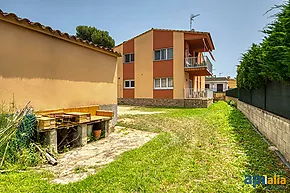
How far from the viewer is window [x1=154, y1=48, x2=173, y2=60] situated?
19516 mm

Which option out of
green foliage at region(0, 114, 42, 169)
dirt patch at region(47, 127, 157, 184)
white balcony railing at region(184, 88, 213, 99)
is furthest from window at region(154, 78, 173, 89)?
green foliage at region(0, 114, 42, 169)

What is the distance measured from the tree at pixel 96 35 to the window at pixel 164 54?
13.5 metres

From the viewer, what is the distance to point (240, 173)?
371cm

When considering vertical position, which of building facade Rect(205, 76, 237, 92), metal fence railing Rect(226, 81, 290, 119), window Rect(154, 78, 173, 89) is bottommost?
metal fence railing Rect(226, 81, 290, 119)

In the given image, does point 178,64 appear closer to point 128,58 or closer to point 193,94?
point 193,94

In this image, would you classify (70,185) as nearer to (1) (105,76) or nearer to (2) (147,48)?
(1) (105,76)

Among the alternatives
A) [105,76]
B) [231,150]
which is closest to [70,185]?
[231,150]

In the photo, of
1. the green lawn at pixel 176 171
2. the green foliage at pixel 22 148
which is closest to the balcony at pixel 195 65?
the green lawn at pixel 176 171

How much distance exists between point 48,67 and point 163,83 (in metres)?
15.3

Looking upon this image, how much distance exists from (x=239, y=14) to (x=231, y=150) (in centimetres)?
907

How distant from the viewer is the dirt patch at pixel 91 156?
3.67 m

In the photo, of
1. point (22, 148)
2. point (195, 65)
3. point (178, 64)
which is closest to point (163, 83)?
point (178, 64)

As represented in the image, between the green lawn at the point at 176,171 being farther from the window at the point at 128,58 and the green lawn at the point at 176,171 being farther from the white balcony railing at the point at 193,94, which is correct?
the window at the point at 128,58

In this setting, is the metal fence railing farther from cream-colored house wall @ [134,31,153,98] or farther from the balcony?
cream-colored house wall @ [134,31,153,98]
